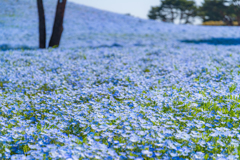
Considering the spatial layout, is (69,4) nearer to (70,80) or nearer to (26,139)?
(70,80)

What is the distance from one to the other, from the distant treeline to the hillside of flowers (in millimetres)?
41104

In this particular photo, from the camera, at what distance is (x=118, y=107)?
5.25 m

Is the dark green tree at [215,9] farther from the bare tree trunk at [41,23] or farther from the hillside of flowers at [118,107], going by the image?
the bare tree trunk at [41,23]

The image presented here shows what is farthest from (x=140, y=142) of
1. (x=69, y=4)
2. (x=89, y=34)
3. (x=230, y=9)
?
(x=230, y=9)

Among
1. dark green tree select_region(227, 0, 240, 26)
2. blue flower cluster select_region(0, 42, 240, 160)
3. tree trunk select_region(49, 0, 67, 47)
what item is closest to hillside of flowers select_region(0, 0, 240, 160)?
blue flower cluster select_region(0, 42, 240, 160)

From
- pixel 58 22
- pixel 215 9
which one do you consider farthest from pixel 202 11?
pixel 58 22

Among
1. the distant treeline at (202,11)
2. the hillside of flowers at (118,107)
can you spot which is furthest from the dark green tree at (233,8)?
the hillside of flowers at (118,107)

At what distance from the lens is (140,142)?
3889mm

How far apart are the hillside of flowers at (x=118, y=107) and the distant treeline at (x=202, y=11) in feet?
135

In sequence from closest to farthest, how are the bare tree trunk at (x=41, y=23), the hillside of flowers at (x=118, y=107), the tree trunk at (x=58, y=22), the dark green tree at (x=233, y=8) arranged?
the hillside of flowers at (x=118, y=107)
the tree trunk at (x=58, y=22)
the bare tree trunk at (x=41, y=23)
the dark green tree at (x=233, y=8)

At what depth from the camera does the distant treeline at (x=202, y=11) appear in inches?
1897

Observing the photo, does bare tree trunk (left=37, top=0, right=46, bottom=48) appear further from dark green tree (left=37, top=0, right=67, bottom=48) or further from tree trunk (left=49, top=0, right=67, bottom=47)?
tree trunk (left=49, top=0, right=67, bottom=47)

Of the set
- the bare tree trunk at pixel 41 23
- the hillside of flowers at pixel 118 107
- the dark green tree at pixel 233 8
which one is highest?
the dark green tree at pixel 233 8

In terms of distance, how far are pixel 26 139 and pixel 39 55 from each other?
335 inches
